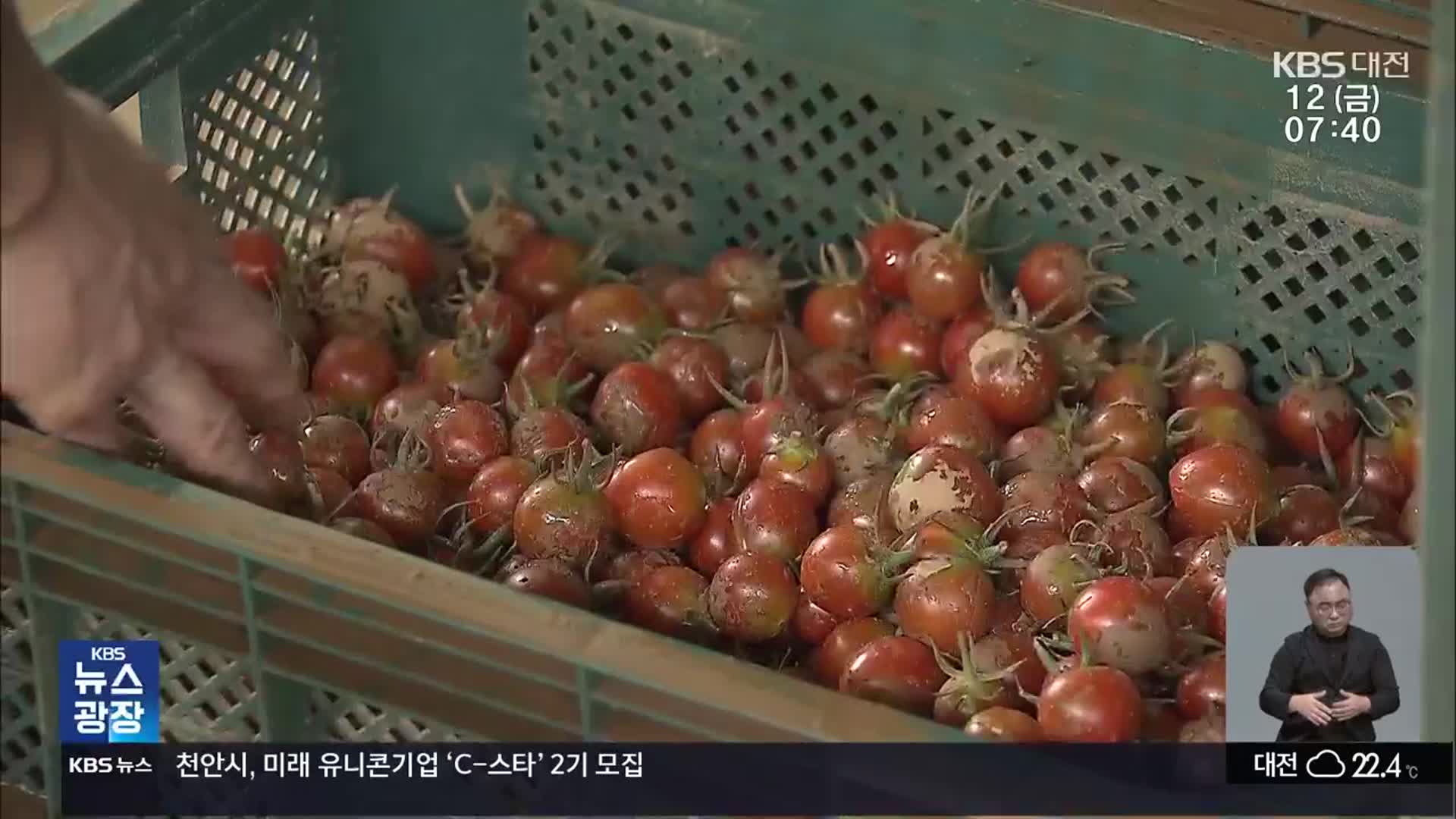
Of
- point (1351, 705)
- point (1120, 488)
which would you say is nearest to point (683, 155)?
point (1120, 488)

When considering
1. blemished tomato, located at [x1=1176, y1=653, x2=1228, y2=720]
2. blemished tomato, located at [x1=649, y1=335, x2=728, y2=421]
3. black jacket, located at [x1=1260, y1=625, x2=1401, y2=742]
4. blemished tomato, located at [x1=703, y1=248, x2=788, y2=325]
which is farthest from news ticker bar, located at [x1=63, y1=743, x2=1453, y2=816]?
blemished tomato, located at [x1=703, y1=248, x2=788, y2=325]

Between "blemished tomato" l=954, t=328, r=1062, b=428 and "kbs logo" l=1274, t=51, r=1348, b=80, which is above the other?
"kbs logo" l=1274, t=51, r=1348, b=80

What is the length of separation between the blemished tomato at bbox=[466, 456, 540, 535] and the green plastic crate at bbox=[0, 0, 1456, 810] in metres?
0.19

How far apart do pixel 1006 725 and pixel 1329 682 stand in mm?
202

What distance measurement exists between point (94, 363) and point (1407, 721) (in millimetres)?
582

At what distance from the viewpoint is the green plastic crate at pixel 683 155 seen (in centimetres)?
96

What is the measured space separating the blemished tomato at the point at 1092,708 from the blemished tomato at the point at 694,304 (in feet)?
1.69

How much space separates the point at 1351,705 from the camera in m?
0.81

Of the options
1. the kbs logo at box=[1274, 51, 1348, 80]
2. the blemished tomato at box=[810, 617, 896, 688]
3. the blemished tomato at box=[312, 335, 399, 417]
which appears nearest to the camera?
the blemished tomato at box=[810, 617, 896, 688]

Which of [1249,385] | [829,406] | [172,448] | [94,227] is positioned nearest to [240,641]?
[172,448]

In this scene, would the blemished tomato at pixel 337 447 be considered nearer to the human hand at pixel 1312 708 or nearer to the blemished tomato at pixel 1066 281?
the blemished tomato at pixel 1066 281

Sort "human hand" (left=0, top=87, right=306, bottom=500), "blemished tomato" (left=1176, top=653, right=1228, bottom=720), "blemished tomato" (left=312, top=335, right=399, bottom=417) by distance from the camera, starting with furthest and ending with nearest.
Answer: "blemished tomato" (left=312, top=335, right=399, bottom=417) < "blemished tomato" (left=1176, top=653, right=1228, bottom=720) < "human hand" (left=0, top=87, right=306, bottom=500)

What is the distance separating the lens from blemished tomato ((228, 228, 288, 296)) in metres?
1.36

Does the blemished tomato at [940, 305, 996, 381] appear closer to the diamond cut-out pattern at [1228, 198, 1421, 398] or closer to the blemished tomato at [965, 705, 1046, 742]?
the diamond cut-out pattern at [1228, 198, 1421, 398]
